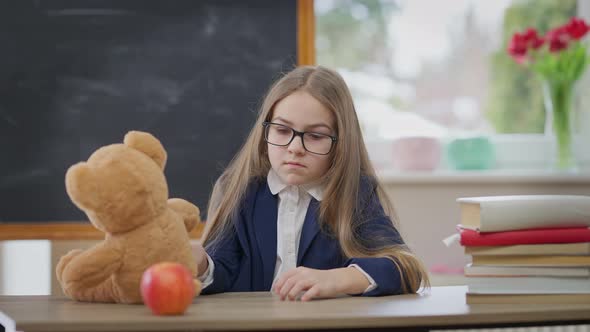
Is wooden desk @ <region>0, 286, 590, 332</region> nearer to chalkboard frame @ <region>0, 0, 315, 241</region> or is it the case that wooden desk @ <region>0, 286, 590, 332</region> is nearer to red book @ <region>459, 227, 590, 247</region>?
red book @ <region>459, 227, 590, 247</region>

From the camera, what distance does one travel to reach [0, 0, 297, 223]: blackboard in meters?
2.82

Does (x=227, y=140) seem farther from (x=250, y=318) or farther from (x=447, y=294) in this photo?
(x=250, y=318)

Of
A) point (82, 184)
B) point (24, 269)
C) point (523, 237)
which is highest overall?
point (82, 184)

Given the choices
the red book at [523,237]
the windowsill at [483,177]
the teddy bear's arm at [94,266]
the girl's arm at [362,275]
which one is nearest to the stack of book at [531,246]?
the red book at [523,237]

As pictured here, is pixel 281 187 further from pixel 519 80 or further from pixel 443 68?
pixel 519 80

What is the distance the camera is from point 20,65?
2.83 meters

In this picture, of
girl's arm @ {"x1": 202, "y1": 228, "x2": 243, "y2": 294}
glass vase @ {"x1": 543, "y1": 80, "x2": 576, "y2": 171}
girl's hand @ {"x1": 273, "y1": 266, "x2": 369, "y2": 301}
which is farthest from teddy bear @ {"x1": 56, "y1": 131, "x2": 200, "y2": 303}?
glass vase @ {"x1": 543, "y1": 80, "x2": 576, "y2": 171}

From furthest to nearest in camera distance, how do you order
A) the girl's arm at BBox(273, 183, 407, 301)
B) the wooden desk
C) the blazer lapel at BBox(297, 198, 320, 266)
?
the blazer lapel at BBox(297, 198, 320, 266) < the girl's arm at BBox(273, 183, 407, 301) < the wooden desk

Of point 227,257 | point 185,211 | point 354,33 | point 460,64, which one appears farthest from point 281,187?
point 460,64

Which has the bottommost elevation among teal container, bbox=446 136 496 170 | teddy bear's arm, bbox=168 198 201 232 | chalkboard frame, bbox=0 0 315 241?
chalkboard frame, bbox=0 0 315 241

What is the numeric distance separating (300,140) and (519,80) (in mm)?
1884

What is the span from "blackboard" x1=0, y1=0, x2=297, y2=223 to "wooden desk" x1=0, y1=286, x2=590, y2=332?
153 cm

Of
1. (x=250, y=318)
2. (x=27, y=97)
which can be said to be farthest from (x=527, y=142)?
(x=250, y=318)

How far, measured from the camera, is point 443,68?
3217mm
